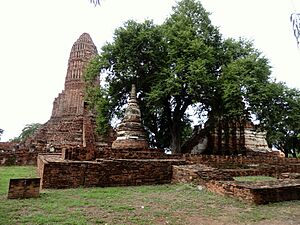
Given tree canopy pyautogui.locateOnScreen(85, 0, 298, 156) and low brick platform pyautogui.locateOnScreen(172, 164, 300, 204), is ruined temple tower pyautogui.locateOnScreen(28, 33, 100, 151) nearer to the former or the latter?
tree canopy pyautogui.locateOnScreen(85, 0, 298, 156)

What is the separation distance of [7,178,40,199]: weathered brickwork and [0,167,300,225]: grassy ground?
15 cm

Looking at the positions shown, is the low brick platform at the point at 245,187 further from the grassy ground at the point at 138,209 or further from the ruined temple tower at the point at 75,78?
the ruined temple tower at the point at 75,78

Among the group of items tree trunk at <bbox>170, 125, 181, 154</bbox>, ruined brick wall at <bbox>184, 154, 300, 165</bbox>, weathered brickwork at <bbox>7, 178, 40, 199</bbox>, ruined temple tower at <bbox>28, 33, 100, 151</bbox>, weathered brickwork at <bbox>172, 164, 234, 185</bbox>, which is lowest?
weathered brickwork at <bbox>7, 178, 40, 199</bbox>

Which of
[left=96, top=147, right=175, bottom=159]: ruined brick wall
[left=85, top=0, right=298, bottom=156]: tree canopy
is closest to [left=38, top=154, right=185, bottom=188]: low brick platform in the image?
[left=96, top=147, right=175, bottom=159]: ruined brick wall

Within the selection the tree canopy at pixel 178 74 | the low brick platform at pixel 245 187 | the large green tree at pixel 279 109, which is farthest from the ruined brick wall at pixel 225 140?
the low brick platform at pixel 245 187

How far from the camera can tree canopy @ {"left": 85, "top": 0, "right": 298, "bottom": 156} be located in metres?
14.7

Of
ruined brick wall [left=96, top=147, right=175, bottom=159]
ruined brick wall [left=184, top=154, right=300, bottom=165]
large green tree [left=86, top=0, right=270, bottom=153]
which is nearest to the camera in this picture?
ruined brick wall [left=96, top=147, right=175, bottom=159]

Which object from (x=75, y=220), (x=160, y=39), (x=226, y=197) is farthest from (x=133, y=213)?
(x=160, y=39)

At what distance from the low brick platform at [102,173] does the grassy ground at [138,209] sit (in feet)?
1.93

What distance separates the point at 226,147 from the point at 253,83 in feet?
16.0

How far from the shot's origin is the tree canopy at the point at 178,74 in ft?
48.2

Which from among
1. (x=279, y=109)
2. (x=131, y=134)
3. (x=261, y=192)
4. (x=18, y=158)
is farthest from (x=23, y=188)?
(x=279, y=109)

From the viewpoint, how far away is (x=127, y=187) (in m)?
7.50

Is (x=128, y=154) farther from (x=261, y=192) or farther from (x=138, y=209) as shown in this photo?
(x=261, y=192)
